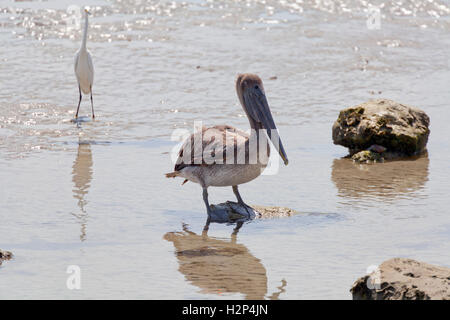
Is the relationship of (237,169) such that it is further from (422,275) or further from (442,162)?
(442,162)

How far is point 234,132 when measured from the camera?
23.9ft

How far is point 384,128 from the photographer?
31.1 ft

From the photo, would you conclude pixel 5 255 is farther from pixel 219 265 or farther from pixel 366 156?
pixel 366 156

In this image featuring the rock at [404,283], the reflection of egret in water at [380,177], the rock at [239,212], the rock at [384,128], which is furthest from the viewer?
the rock at [384,128]

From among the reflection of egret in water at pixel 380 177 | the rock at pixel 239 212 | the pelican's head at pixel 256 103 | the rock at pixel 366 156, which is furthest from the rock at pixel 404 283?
the rock at pixel 366 156

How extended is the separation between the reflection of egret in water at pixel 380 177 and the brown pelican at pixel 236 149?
141 cm

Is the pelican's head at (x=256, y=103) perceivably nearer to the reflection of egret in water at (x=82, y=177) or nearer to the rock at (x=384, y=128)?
the reflection of egret in water at (x=82, y=177)

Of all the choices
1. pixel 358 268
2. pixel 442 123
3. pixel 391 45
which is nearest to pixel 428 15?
pixel 391 45

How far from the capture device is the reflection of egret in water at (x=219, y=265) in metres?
5.65

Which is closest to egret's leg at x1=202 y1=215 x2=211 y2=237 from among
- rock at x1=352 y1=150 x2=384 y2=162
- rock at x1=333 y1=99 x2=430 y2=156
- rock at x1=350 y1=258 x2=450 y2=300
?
rock at x1=350 y1=258 x2=450 y2=300

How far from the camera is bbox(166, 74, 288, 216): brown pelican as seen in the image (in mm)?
6988

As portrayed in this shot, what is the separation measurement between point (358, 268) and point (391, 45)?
1070cm

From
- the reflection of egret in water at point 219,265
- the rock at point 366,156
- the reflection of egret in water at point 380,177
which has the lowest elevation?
the reflection of egret in water at point 219,265

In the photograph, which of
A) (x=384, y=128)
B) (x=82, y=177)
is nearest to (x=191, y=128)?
(x=82, y=177)
